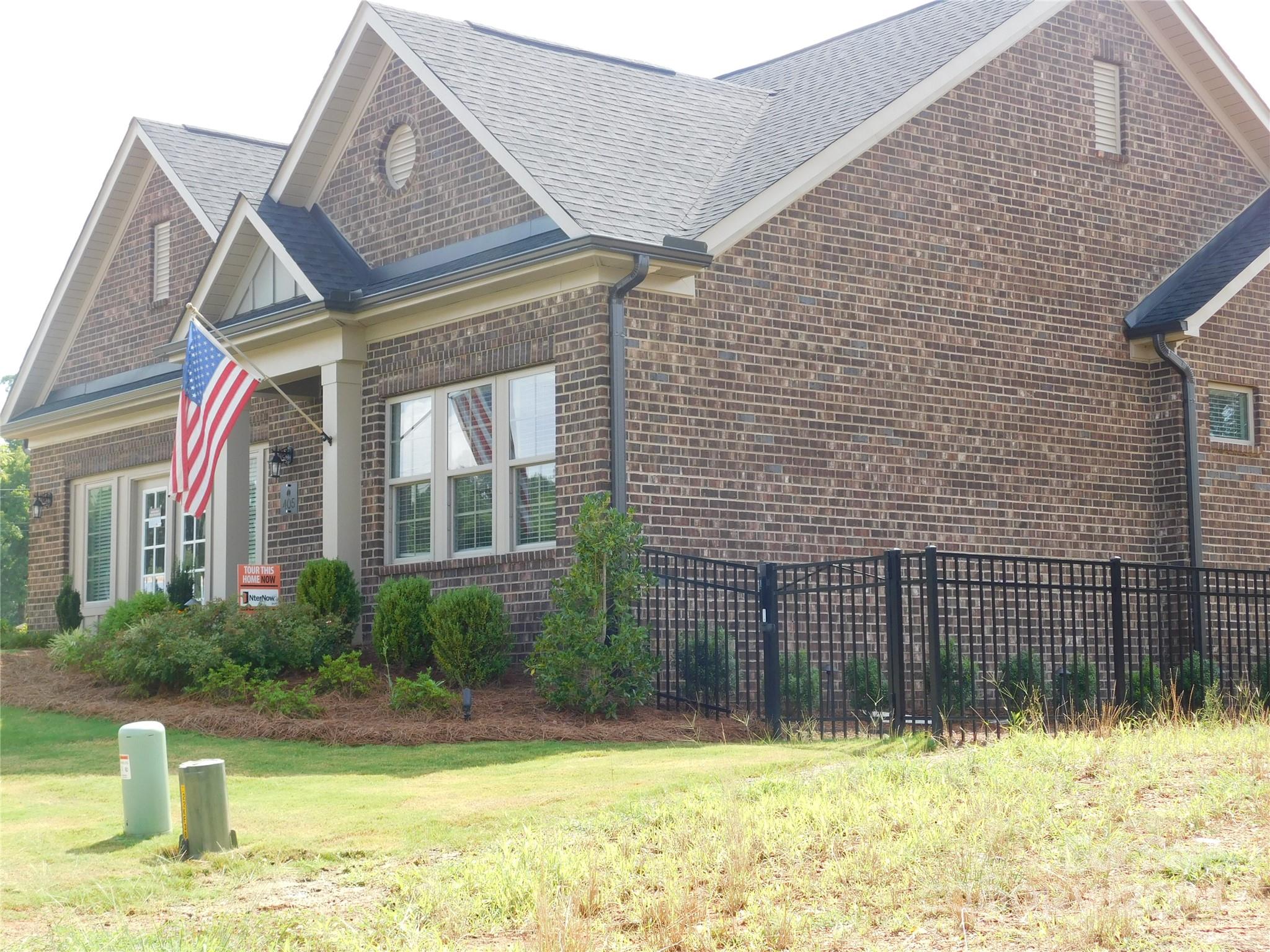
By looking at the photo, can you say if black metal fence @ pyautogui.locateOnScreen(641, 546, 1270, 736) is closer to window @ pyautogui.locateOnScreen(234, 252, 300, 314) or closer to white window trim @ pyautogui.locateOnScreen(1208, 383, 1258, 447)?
white window trim @ pyautogui.locateOnScreen(1208, 383, 1258, 447)

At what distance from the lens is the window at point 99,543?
24.1m

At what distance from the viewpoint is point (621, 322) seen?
1588 centimetres

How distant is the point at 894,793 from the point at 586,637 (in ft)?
18.6

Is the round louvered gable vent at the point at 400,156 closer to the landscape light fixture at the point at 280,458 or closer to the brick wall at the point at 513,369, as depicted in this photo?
the brick wall at the point at 513,369

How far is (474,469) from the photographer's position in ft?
57.2

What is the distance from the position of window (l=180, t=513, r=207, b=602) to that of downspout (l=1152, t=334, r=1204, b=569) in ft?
41.4

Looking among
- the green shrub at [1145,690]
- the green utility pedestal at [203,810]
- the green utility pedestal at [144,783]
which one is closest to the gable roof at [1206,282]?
the green shrub at [1145,690]

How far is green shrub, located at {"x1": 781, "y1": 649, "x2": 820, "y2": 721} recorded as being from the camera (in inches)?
560

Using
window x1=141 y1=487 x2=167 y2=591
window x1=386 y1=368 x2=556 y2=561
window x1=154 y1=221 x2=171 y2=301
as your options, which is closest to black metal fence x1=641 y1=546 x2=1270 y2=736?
window x1=386 y1=368 x2=556 y2=561

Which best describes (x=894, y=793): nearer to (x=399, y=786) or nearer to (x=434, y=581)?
(x=399, y=786)

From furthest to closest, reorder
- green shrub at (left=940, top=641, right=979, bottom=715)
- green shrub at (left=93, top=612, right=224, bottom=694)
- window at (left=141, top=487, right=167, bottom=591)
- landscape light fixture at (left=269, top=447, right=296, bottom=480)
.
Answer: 1. window at (left=141, top=487, right=167, bottom=591)
2. landscape light fixture at (left=269, top=447, right=296, bottom=480)
3. green shrub at (left=93, top=612, right=224, bottom=694)
4. green shrub at (left=940, top=641, right=979, bottom=715)

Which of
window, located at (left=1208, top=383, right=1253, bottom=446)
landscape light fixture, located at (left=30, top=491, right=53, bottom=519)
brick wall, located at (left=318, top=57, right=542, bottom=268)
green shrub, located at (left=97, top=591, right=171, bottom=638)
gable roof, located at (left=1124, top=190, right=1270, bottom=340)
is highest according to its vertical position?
brick wall, located at (left=318, top=57, right=542, bottom=268)

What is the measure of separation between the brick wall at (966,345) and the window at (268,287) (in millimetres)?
5470

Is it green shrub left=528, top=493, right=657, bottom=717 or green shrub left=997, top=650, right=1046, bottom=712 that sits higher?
green shrub left=528, top=493, right=657, bottom=717
